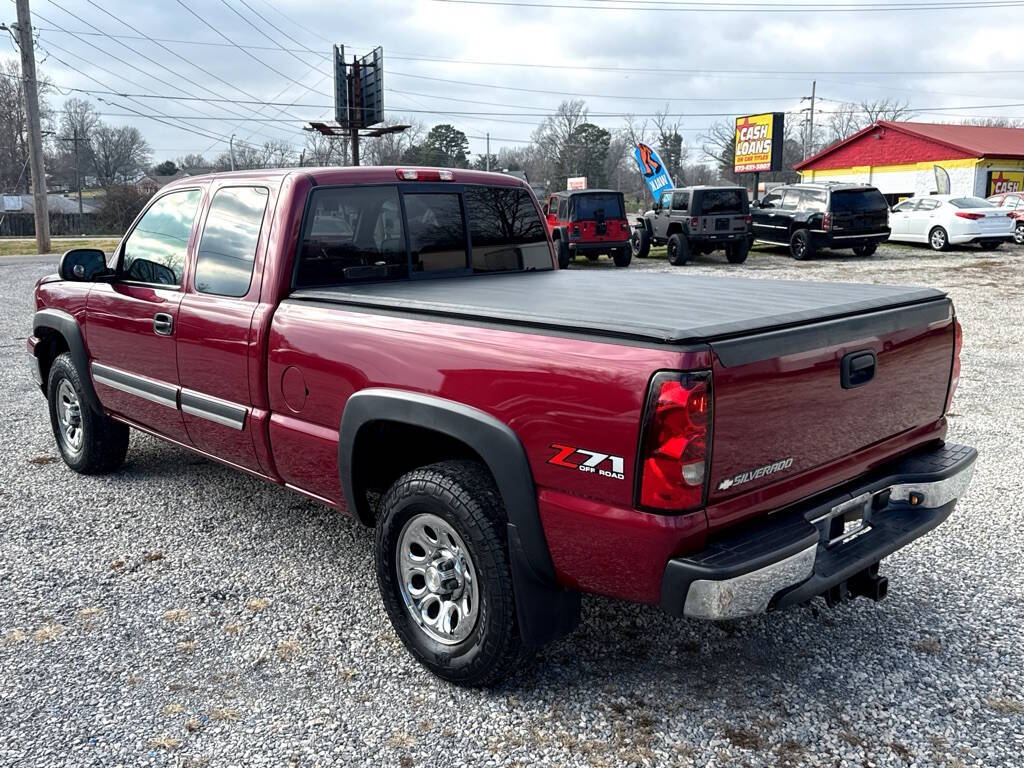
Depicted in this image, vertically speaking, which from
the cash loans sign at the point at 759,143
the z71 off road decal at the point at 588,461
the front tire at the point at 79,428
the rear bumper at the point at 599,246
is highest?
the cash loans sign at the point at 759,143

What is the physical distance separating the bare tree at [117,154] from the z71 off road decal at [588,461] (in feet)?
321

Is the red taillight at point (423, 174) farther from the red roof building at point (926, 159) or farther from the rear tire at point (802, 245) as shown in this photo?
the red roof building at point (926, 159)

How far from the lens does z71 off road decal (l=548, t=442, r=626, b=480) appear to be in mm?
2510

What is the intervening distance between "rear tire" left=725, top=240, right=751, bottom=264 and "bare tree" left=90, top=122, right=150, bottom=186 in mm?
83604

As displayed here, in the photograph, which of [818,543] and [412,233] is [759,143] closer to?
[412,233]

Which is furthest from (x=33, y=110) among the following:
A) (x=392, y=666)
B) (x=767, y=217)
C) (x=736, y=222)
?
(x=392, y=666)

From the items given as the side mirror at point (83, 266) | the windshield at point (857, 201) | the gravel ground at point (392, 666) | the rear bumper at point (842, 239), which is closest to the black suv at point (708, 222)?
the rear bumper at point (842, 239)

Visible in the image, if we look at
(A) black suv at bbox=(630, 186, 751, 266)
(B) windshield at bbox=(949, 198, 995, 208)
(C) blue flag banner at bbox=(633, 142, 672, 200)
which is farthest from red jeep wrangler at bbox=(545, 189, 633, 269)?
(C) blue flag banner at bbox=(633, 142, 672, 200)

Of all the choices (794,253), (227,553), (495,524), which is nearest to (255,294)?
(227,553)

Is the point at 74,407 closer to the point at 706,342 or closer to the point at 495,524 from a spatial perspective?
the point at 495,524

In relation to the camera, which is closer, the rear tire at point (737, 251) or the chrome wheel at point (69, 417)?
the chrome wheel at point (69, 417)

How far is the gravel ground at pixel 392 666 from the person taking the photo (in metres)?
2.84

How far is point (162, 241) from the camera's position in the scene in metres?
4.71

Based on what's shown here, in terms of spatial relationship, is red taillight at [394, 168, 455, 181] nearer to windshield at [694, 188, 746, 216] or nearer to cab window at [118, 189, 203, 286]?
cab window at [118, 189, 203, 286]
